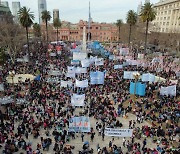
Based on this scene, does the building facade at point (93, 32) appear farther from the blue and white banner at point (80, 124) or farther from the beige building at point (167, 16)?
the blue and white banner at point (80, 124)

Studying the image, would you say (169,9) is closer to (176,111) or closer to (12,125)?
(176,111)

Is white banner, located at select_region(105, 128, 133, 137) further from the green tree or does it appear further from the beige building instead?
the beige building

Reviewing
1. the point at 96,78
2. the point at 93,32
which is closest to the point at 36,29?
the point at 93,32

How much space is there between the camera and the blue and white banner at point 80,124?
778 inches

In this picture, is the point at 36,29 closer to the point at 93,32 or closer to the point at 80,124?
the point at 93,32

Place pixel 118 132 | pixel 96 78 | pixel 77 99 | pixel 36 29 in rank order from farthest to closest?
pixel 36 29 < pixel 96 78 < pixel 77 99 < pixel 118 132

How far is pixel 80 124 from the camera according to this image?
65.1 ft

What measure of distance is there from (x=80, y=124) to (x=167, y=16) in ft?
287

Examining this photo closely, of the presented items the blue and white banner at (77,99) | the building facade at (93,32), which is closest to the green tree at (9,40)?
the blue and white banner at (77,99)

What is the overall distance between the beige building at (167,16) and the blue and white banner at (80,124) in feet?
232

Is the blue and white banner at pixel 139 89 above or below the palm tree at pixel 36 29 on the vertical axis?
below

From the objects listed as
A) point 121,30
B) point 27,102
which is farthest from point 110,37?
point 27,102

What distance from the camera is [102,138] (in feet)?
67.4

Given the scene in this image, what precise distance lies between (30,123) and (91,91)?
11079 millimetres
